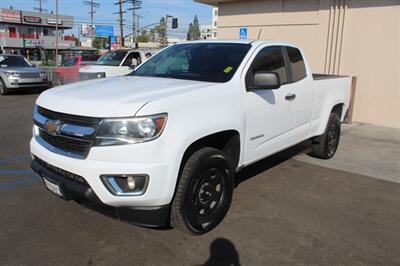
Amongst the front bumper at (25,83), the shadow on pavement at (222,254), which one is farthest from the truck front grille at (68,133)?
the front bumper at (25,83)

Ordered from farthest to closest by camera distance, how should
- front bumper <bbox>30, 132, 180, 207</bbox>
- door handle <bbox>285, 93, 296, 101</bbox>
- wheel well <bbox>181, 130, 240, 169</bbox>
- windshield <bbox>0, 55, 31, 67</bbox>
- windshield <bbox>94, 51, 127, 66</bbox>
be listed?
1. windshield <bbox>0, 55, 31, 67</bbox>
2. windshield <bbox>94, 51, 127, 66</bbox>
3. door handle <bbox>285, 93, 296, 101</bbox>
4. wheel well <bbox>181, 130, 240, 169</bbox>
5. front bumper <bbox>30, 132, 180, 207</bbox>

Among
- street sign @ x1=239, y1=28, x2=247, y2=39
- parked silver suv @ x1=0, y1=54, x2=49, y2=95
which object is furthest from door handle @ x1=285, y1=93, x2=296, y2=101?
parked silver suv @ x1=0, y1=54, x2=49, y2=95

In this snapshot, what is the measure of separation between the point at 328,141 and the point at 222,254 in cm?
369

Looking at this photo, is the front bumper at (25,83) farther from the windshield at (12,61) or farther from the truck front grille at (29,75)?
the windshield at (12,61)

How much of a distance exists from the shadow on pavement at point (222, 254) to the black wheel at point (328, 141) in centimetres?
326

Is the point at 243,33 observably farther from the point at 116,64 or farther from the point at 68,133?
the point at 68,133

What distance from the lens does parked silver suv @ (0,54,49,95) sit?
14776 millimetres

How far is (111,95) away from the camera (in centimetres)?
332

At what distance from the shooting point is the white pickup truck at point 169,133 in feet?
9.82

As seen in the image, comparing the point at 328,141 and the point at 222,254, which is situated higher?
the point at 328,141

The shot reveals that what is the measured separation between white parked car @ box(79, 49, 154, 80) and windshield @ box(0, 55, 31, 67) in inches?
164

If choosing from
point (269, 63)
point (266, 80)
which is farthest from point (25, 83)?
point (266, 80)

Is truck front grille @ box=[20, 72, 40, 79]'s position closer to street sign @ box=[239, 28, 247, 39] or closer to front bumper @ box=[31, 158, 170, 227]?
street sign @ box=[239, 28, 247, 39]

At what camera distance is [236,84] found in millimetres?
3920
